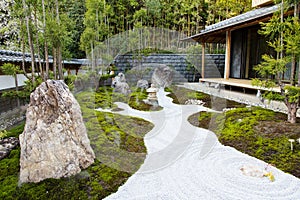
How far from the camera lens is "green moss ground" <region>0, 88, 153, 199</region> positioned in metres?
2.83

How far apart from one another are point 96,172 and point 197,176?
1.47 metres

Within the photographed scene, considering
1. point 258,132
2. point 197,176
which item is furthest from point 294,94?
point 197,176

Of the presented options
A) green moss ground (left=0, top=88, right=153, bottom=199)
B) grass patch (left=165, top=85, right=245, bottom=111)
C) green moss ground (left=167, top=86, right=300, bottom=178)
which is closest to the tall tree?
green moss ground (left=167, top=86, right=300, bottom=178)

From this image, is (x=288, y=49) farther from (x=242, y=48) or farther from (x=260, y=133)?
(x=242, y=48)

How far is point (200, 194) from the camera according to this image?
2801 millimetres

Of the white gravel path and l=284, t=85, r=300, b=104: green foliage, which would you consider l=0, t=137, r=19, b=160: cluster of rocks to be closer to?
the white gravel path

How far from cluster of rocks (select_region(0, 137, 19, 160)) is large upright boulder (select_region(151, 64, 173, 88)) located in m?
8.61

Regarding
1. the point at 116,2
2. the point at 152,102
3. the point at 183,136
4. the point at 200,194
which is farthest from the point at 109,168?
the point at 116,2

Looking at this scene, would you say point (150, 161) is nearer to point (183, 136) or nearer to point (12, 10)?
point (183, 136)

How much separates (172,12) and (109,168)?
1485 centimetres

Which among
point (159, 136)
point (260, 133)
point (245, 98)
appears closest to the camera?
point (260, 133)

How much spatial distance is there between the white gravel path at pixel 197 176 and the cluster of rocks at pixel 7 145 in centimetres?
228

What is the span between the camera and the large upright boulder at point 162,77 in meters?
12.3

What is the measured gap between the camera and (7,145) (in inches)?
164
